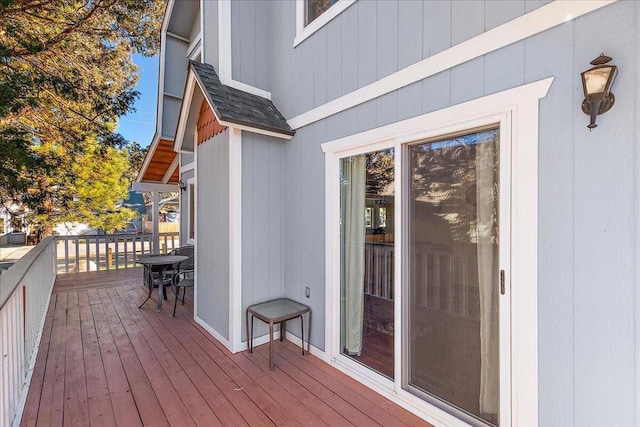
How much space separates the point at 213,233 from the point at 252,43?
2.59 meters

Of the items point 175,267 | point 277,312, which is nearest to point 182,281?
point 175,267

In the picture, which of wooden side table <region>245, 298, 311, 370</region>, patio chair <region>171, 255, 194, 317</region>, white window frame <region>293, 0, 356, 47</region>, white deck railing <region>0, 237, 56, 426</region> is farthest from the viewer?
patio chair <region>171, 255, 194, 317</region>

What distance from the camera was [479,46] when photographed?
2.07 meters

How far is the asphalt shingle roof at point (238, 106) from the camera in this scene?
131 inches

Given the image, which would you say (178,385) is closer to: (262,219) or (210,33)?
(262,219)

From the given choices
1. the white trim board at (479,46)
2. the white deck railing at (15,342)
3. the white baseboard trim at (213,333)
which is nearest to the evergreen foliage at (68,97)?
the white deck railing at (15,342)

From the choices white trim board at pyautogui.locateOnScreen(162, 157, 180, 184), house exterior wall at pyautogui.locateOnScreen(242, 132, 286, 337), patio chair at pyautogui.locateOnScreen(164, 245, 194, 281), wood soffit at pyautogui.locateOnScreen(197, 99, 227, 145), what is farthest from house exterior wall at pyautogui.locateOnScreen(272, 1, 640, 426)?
white trim board at pyautogui.locateOnScreen(162, 157, 180, 184)

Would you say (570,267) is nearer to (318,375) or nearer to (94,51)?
(318,375)

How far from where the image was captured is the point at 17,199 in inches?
307

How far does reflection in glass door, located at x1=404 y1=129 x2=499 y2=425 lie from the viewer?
2.06 meters

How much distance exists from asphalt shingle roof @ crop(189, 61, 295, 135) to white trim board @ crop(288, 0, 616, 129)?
0.95m

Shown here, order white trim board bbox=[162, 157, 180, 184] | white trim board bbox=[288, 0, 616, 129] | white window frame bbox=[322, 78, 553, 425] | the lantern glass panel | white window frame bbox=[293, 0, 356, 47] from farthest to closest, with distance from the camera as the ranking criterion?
white trim board bbox=[162, 157, 180, 184]
white window frame bbox=[293, 0, 356, 47]
white window frame bbox=[322, 78, 553, 425]
white trim board bbox=[288, 0, 616, 129]
the lantern glass panel

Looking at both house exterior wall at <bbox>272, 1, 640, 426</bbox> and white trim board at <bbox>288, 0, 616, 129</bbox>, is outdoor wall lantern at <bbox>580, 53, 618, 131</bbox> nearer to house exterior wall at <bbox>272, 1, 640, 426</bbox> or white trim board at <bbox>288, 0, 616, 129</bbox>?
house exterior wall at <bbox>272, 1, 640, 426</bbox>

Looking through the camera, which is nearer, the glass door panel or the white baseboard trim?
the glass door panel
